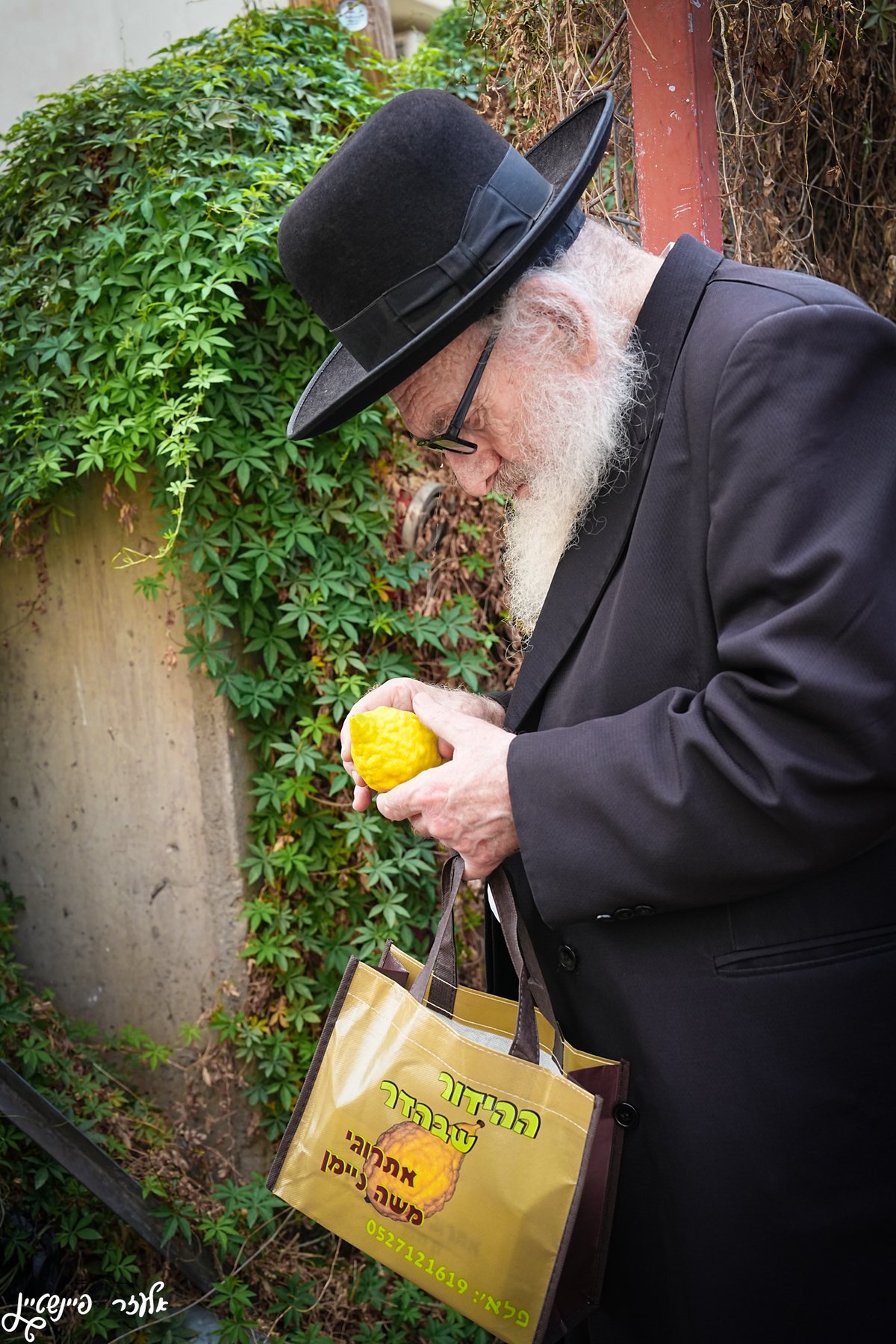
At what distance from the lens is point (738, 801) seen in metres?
1.25

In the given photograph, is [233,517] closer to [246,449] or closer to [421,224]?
[246,449]

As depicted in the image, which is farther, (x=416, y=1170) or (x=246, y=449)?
(x=246, y=449)

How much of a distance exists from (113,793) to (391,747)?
78.4 inches

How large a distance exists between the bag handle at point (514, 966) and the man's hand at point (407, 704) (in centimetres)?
22

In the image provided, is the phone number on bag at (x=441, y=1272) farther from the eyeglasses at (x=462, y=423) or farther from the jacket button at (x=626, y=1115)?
the eyeglasses at (x=462, y=423)

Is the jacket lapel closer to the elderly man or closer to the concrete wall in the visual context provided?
the elderly man

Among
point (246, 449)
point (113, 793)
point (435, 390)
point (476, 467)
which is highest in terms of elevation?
point (435, 390)

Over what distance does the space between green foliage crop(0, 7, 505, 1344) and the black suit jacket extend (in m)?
1.52

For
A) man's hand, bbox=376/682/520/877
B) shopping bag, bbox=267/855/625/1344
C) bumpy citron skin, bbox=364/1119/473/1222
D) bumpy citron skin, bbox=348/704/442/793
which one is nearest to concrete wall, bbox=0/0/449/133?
bumpy citron skin, bbox=348/704/442/793

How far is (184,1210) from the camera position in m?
2.78

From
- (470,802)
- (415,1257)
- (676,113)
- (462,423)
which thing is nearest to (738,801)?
(470,802)

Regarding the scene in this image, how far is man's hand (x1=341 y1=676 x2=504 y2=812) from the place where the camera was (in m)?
1.73

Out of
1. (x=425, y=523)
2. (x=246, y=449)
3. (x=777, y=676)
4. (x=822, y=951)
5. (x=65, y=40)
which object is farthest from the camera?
(x=65, y=40)

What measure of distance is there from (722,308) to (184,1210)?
269cm
